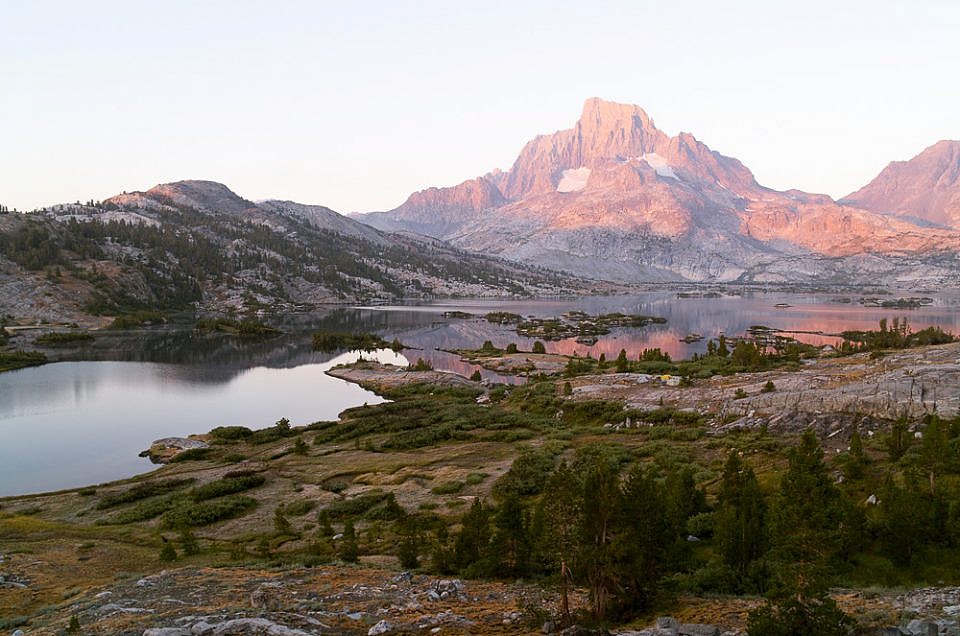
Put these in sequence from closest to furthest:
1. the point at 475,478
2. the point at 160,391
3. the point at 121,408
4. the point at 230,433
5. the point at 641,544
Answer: the point at 641,544 < the point at 475,478 < the point at 230,433 < the point at 121,408 < the point at 160,391

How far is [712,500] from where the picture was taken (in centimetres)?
2866

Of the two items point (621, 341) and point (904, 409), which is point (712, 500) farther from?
point (621, 341)

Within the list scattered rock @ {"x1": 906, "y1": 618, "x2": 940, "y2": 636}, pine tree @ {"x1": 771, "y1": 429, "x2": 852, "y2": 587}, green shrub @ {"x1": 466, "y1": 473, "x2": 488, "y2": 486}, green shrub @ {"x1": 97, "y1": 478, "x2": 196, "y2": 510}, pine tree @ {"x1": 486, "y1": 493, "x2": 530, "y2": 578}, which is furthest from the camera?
green shrub @ {"x1": 97, "y1": 478, "x2": 196, "y2": 510}

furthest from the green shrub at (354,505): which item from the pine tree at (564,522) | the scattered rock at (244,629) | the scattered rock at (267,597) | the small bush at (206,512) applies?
the pine tree at (564,522)

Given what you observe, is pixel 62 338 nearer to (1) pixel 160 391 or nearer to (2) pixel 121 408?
(1) pixel 160 391

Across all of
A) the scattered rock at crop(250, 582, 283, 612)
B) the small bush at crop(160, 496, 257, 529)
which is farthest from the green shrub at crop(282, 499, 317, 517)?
the scattered rock at crop(250, 582, 283, 612)

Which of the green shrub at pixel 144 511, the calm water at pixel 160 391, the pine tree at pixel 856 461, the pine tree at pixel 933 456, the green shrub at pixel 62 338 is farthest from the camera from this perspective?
the green shrub at pixel 62 338

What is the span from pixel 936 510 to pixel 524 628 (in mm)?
15882

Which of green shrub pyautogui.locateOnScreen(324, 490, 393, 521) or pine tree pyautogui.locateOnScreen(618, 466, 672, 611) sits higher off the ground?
pine tree pyautogui.locateOnScreen(618, 466, 672, 611)

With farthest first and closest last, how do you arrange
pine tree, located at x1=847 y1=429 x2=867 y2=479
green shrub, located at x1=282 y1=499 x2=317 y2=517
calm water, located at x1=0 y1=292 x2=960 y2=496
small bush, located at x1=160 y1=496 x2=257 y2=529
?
1. calm water, located at x1=0 y1=292 x2=960 y2=496
2. green shrub, located at x1=282 y1=499 x2=317 y2=517
3. small bush, located at x1=160 y1=496 x2=257 y2=529
4. pine tree, located at x1=847 y1=429 x2=867 y2=479

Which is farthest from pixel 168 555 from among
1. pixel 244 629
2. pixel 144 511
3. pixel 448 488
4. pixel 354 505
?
pixel 448 488

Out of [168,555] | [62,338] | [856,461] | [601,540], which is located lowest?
[168,555]

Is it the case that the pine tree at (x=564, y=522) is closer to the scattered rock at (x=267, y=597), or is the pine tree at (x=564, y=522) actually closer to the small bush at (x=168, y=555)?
the scattered rock at (x=267, y=597)

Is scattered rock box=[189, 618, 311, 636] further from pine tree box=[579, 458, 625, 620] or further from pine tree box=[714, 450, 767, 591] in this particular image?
pine tree box=[714, 450, 767, 591]
